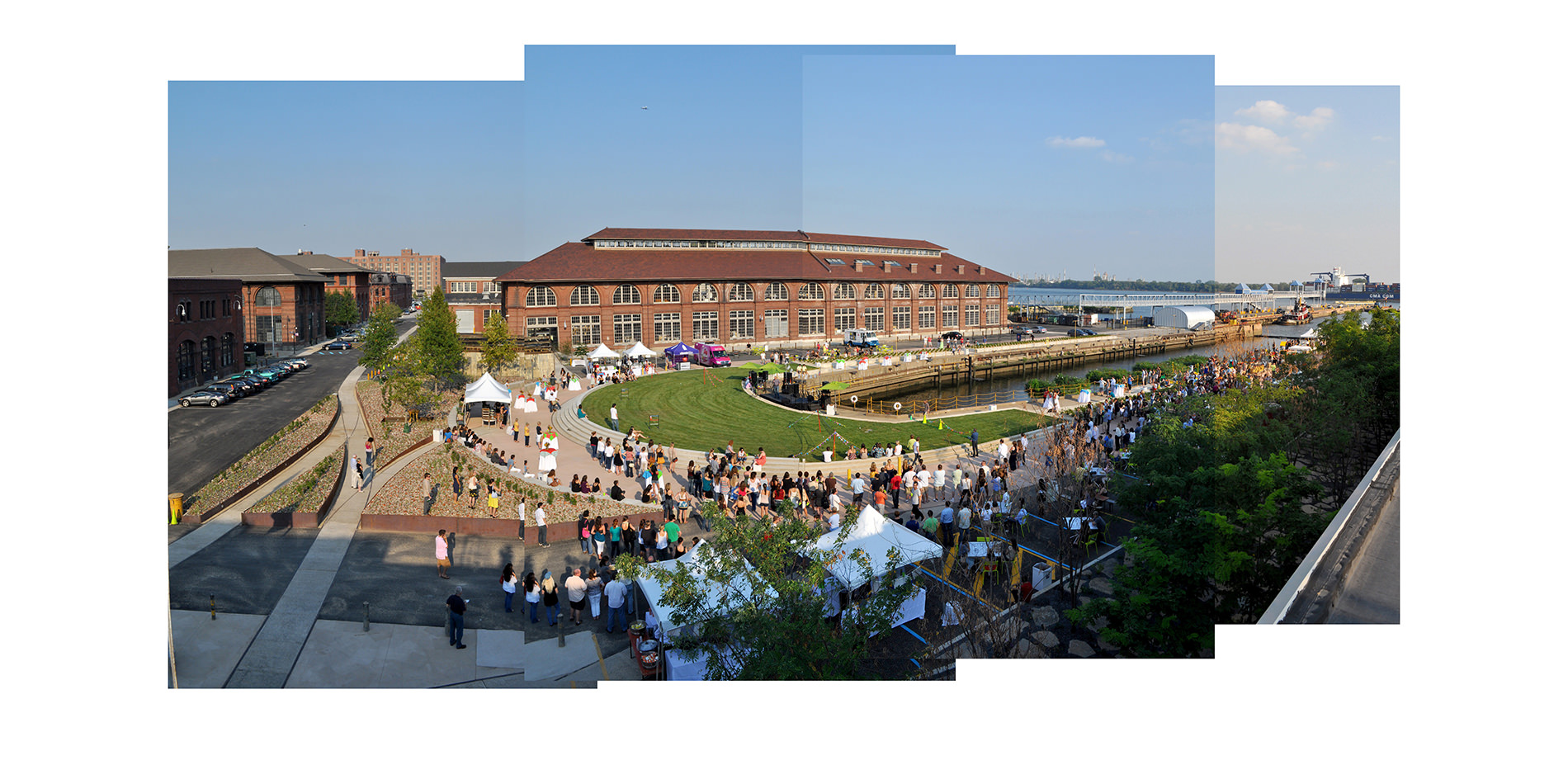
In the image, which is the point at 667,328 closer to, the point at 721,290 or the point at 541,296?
the point at 721,290

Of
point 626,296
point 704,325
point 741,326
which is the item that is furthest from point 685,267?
point 741,326

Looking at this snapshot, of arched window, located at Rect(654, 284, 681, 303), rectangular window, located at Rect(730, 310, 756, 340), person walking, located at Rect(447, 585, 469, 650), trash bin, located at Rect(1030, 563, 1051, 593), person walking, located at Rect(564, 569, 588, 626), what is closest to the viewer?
person walking, located at Rect(447, 585, 469, 650)

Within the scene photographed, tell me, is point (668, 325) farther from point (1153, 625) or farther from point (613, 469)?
point (1153, 625)

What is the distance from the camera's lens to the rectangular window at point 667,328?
5797 centimetres

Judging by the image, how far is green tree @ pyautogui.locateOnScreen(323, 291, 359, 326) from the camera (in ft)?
269

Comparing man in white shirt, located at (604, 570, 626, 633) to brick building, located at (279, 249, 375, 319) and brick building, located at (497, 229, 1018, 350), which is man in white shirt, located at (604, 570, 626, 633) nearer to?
brick building, located at (497, 229, 1018, 350)

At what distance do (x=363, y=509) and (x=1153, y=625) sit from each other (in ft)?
57.2

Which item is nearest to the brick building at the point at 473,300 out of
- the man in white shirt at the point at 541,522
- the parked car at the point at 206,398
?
the parked car at the point at 206,398

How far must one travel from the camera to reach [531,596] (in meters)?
14.0

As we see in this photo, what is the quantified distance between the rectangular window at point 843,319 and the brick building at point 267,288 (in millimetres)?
42952

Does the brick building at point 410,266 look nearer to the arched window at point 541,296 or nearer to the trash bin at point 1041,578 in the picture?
the arched window at point 541,296

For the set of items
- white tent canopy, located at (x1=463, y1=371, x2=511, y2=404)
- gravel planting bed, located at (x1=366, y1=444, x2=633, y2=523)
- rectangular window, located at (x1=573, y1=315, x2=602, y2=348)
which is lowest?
gravel planting bed, located at (x1=366, y1=444, x2=633, y2=523)

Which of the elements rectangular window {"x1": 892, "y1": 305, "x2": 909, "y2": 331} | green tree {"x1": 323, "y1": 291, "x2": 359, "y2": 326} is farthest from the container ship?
green tree {"x1": 323, "y1": 291, "x2": 359, "y2": 326}

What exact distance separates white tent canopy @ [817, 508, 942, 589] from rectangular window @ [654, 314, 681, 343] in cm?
4455
